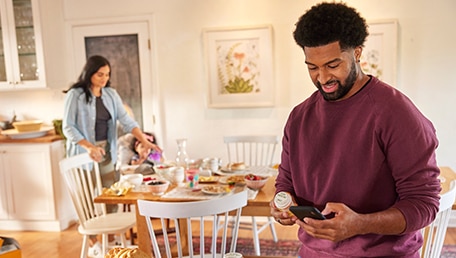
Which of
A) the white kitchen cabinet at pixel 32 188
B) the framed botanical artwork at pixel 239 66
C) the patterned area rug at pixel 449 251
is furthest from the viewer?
the white kitchen cabinet at pixel 32 188

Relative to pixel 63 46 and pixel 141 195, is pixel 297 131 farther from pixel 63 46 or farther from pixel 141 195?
pixel 63 46

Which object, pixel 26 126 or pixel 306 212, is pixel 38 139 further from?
pixel 306 212

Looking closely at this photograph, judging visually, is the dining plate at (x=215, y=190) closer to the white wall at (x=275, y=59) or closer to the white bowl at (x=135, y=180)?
the white bowl at (x=135, y=180)

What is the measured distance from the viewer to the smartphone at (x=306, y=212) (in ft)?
3.63

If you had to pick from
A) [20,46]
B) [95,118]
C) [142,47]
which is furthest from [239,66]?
[20,46]

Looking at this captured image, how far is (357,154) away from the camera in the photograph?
113cm

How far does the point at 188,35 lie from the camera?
3867 mm

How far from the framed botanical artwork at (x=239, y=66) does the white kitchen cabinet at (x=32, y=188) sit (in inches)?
60.1

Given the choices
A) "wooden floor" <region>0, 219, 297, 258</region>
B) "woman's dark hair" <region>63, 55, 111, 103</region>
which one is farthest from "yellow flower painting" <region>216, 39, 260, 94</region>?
"wooden floor" <region>0, 219, 297, 258</region>

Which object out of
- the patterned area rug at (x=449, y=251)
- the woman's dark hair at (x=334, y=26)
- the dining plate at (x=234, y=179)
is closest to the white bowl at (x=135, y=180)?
the dining plate at (x=234, y=179)

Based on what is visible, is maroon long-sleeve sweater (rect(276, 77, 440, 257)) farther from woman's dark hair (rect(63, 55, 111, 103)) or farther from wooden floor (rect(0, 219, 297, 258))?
wooden floor (rect(0, 219, 297, 258))

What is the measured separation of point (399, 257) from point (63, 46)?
373 centimetres

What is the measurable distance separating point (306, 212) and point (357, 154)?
0.66 feet

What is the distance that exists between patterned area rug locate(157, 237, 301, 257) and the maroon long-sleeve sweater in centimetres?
209
